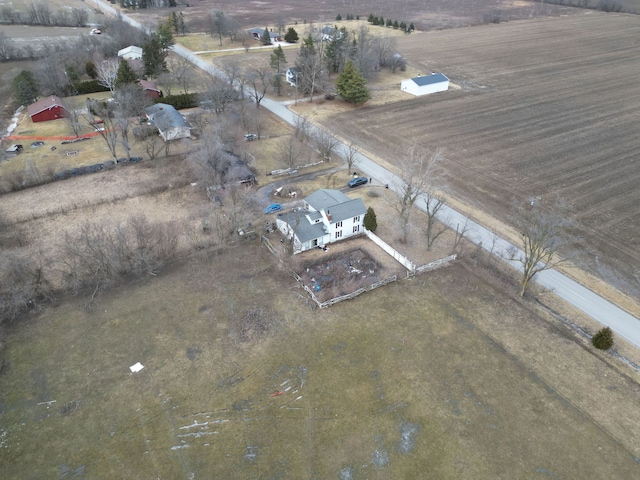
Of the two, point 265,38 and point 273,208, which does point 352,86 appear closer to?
point 273,208

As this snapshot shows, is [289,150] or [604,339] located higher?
[289,150]

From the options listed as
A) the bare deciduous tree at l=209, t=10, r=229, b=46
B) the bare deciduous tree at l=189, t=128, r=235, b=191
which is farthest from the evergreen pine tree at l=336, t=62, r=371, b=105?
the bare deciduous tree at l=209, t=10, r=229, b=46

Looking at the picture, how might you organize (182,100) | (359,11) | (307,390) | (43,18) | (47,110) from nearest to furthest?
(307,390) → (47,110) → (182,100) → (43,18) → (359,11)

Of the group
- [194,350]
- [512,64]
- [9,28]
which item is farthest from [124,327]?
[9,28]

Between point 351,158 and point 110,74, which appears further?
point 110,74

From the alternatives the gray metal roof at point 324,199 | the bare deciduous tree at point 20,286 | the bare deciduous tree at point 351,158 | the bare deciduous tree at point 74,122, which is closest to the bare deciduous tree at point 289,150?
the bare deciduous tree at point 351,158

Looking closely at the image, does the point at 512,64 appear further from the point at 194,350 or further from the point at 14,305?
the point at 14,305

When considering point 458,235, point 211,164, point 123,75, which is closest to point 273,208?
point 211,164

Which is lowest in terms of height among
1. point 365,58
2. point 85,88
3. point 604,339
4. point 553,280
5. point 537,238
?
point 553,280
